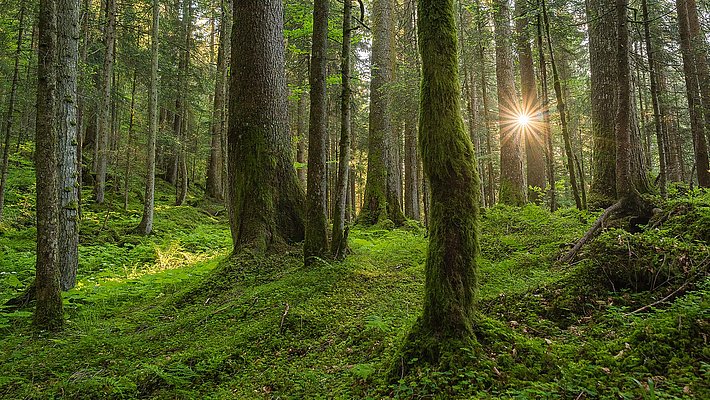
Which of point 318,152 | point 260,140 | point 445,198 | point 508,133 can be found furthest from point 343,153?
point 508,133

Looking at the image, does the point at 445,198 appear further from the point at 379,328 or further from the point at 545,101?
the point at 545,101

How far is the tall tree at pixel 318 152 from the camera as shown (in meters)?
5.85

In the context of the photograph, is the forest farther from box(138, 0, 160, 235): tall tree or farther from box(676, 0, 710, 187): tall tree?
box(138, 0, 160, 235): tall tree

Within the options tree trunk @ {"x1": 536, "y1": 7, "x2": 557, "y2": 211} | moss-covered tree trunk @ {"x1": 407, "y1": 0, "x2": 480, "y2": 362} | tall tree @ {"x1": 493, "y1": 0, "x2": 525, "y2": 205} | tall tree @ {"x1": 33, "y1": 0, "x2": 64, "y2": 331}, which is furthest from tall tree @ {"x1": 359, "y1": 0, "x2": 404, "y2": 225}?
moss-covered tree trunk @ {"x1": 407, "y1": 0, "x2": 480, "y2": 362}

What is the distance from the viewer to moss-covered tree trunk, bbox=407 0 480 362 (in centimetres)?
274

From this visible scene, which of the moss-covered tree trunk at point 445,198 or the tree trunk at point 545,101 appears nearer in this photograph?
the moss-covered tree trunk at point 445,198

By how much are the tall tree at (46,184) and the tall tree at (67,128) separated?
6.78ft

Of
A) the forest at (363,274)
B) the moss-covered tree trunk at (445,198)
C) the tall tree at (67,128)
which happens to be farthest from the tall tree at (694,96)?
the tall tree at (67,128)

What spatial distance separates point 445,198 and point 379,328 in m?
1.69

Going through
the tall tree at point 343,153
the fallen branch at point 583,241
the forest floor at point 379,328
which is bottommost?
the forest floor at point 379,328

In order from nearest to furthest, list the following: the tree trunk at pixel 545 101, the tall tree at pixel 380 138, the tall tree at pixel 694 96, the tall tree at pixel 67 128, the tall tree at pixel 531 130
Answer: the tall tree at pixel 67 128 < the tree trunk at pixel 545 101 < the tall tree at pixel 694 96 < the tall tree at pixel 380 138 < the tall tree at pixel 531 130

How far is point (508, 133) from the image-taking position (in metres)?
11.0

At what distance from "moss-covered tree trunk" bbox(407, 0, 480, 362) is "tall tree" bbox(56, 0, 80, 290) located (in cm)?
675

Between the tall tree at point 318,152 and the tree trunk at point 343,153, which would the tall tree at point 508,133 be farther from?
the tall tree at point 318,152
